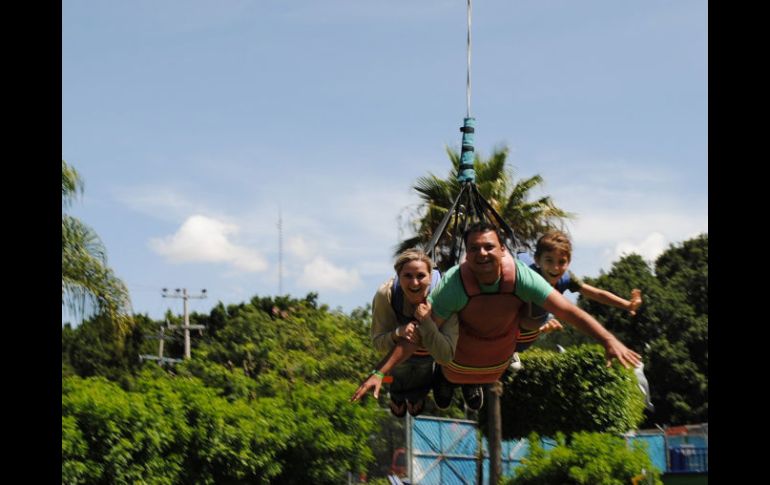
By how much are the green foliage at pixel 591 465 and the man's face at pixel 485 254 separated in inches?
341

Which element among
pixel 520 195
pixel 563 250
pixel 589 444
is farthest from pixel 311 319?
pixel 563 250

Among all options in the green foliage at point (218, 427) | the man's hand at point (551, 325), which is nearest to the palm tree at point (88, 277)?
the green foliage at point (218, 427)

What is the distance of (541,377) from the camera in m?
22.7

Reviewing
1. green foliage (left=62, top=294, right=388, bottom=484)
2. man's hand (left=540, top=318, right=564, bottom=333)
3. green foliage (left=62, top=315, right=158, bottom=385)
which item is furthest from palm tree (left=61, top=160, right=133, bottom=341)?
green foliage (left=62, top=315, right=158, bottom=385)

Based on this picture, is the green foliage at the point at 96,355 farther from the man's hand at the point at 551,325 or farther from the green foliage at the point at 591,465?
the man's hand at the point at 551,325

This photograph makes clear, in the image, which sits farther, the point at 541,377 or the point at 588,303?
the point at 588,303

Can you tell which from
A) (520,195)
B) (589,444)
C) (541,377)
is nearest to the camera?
(589,444)

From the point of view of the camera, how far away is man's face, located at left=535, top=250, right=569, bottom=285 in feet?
26.1

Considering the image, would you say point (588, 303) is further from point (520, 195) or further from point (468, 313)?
point (468, 313)

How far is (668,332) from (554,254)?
37222 millimetres

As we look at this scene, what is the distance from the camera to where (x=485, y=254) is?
23.5 feet

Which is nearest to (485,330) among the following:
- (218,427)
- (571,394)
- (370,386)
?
(370,386)
